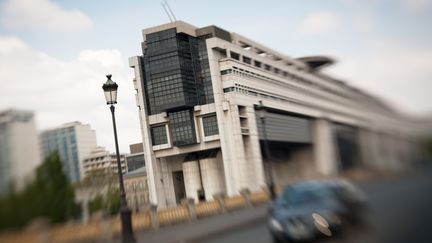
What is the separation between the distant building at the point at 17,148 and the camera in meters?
Result: 4.70

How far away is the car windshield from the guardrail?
132 inches

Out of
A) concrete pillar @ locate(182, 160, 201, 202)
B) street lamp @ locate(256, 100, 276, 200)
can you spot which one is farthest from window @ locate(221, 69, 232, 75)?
street lamp @ locate(256, 100, 276, 200)

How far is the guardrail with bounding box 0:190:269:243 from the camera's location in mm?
4872

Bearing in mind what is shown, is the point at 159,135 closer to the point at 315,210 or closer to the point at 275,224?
the point at 275,224

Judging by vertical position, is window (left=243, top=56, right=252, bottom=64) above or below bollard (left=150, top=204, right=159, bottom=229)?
above

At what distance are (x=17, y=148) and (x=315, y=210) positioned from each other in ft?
15.7

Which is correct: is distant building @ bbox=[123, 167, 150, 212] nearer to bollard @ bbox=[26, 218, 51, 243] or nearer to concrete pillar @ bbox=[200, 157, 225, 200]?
concrete pillar @ bbox=[200, 157, 225, 200]

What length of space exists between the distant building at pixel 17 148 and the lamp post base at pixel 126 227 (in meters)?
8.58

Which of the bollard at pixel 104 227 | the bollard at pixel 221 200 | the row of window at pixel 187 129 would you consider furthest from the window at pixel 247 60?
the bollard at pixel 104 227

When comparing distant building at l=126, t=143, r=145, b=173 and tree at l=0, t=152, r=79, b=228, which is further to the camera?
distant building at l=126, t=143, r=145, b=173

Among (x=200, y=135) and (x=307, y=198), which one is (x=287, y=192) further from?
(x=200, y=135)

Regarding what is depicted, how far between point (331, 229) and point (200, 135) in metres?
72.6

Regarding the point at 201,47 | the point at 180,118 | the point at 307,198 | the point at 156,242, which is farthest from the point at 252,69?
the point at 307,198

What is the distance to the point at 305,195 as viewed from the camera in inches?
328
